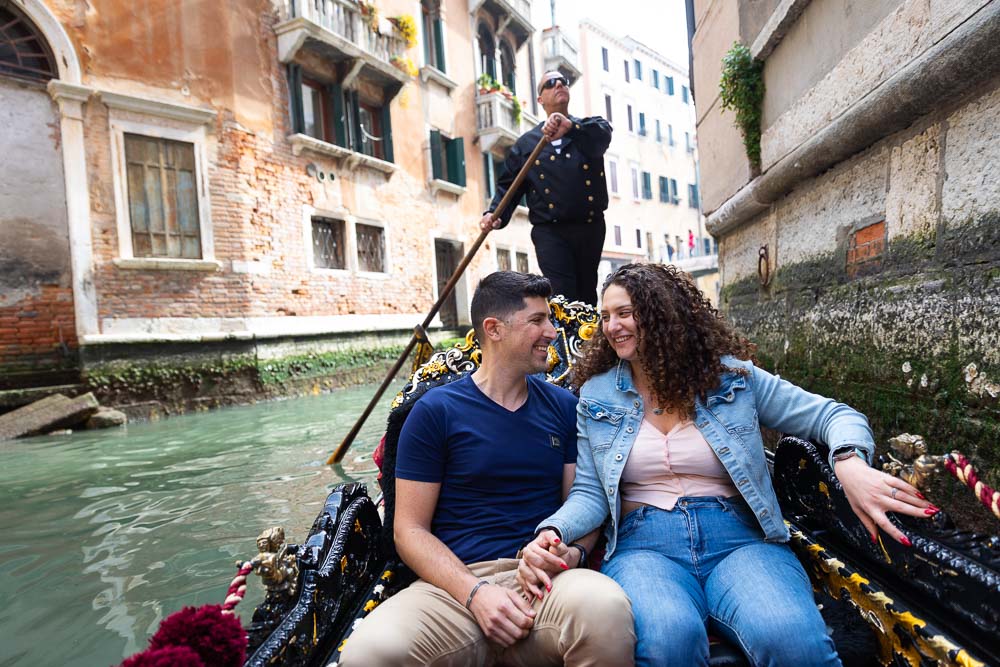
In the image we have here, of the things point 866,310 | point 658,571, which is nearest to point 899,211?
point 866,310

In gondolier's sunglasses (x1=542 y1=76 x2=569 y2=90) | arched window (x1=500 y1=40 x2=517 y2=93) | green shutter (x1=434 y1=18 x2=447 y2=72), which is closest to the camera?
gondolier's sunglasses (x1=542 y1=76 x2=569 y2=90)

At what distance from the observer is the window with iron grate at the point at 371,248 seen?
10.6 metres

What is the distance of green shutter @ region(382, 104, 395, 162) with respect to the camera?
11.2m

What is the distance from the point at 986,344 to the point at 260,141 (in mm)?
8458

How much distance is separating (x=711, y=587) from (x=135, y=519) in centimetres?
289

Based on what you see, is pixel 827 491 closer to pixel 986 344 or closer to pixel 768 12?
pixel 986 344

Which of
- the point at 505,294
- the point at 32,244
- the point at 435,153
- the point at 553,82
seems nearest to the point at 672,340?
the point at 505,294

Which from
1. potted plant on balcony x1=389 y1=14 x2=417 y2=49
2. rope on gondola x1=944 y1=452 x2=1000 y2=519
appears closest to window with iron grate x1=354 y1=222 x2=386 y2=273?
potted plant on balcony x1=389 y1=14 x2=417 y2=49

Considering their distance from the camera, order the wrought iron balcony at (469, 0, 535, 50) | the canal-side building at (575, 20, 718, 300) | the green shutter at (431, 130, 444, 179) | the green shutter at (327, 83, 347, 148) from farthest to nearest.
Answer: the canal-side building at (575, 20, 718, 300), the wrought iron balcony at (469, 0, 535, 50), the green shutter at (431, 130, 444, 179), the green shutter at (327, 83, 347, 148)

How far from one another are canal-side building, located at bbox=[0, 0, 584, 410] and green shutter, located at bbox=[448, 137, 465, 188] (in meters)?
0.35

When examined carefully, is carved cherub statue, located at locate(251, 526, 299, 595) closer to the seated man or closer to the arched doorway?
the seated man

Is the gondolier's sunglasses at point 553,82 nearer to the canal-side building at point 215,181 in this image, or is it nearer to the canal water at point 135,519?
the canal water at point 135,519

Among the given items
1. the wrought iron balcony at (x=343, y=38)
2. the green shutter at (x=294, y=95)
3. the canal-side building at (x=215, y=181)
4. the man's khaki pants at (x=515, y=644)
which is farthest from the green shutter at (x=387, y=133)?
the man's khaki pants at (x=515, y=644)

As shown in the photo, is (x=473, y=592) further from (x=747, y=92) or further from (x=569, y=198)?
(x=747, y=92)
